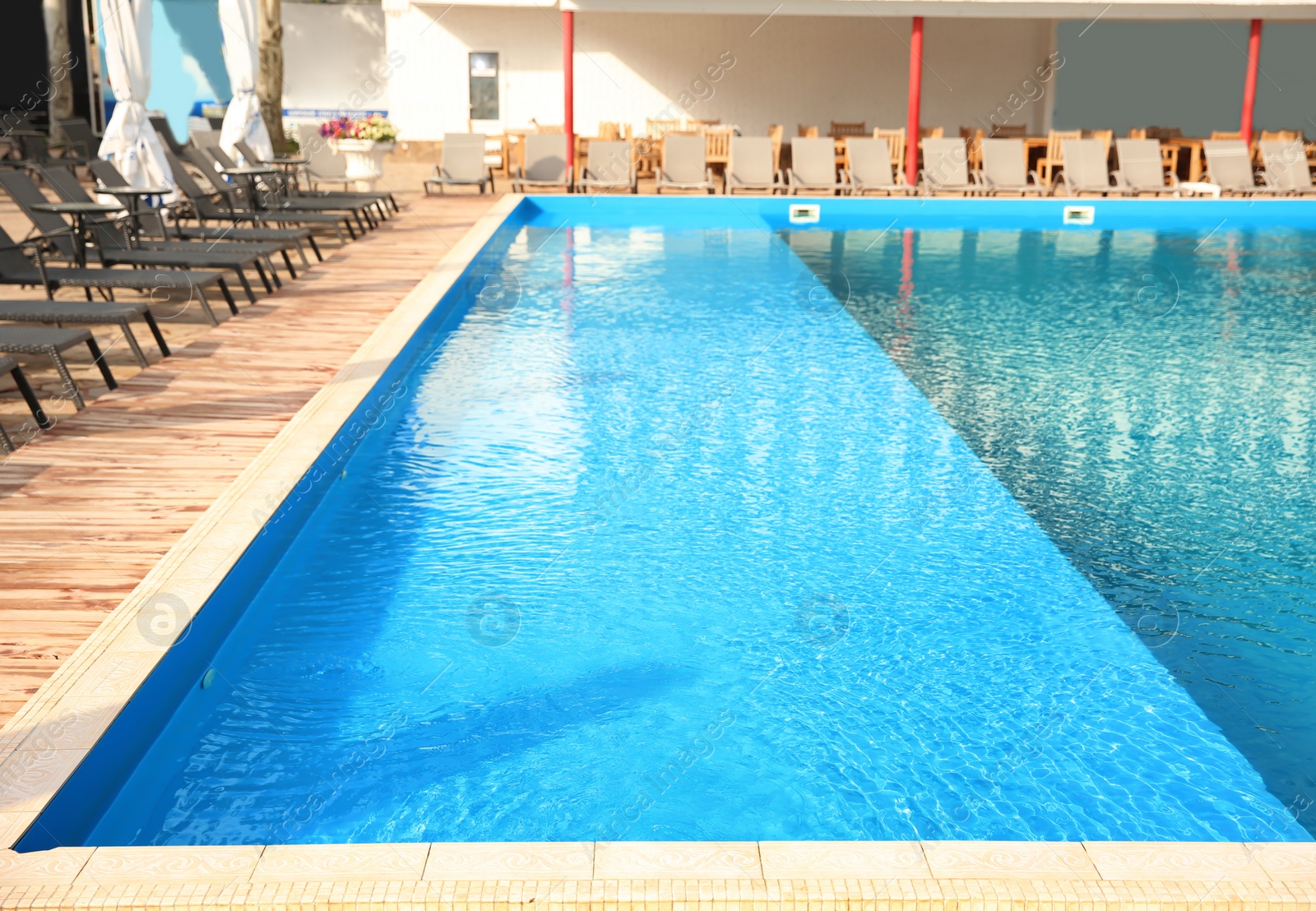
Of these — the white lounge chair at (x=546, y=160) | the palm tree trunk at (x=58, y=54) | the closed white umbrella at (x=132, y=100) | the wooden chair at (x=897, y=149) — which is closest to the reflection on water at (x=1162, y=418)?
the wooden chair at (x=897, y=149)

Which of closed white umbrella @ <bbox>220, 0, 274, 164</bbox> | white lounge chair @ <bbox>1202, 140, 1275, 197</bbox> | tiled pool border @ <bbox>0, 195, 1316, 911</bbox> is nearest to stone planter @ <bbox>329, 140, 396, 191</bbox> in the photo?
closed white umbrella @ <bbox>220, 0, 274, 164</bbox>

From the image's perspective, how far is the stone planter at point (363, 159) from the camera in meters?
14.0

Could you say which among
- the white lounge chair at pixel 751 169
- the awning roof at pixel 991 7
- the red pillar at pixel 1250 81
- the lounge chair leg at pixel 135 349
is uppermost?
the awning roof at pixel 991 7

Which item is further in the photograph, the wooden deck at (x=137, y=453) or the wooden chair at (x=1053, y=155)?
the wooden chair at (x=1053, y=155)

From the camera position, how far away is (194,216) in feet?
37.1

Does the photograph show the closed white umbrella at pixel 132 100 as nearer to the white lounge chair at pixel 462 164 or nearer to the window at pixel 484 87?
the white lounge chair at pixel 462 164

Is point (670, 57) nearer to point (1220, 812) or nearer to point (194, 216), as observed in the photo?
point (194, 216)

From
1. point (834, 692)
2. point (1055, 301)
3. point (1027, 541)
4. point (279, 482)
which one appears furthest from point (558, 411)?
point (1055, 301)

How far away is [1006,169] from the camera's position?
598 inches

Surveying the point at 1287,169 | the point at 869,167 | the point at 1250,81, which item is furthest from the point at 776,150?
the point at 1287,169

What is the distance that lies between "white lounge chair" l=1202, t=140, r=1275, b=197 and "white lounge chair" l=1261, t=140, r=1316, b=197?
0.16m

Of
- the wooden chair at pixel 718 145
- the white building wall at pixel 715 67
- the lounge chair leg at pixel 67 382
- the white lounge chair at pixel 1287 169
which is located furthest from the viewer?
the white building wall at pixel 715 67

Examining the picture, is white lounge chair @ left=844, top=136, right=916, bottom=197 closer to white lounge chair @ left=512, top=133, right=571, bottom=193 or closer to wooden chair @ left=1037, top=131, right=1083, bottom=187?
wooden chair @ left=1037, top=131, right=1083, bottom=187

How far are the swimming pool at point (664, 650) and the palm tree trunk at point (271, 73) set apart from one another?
8713 mm
